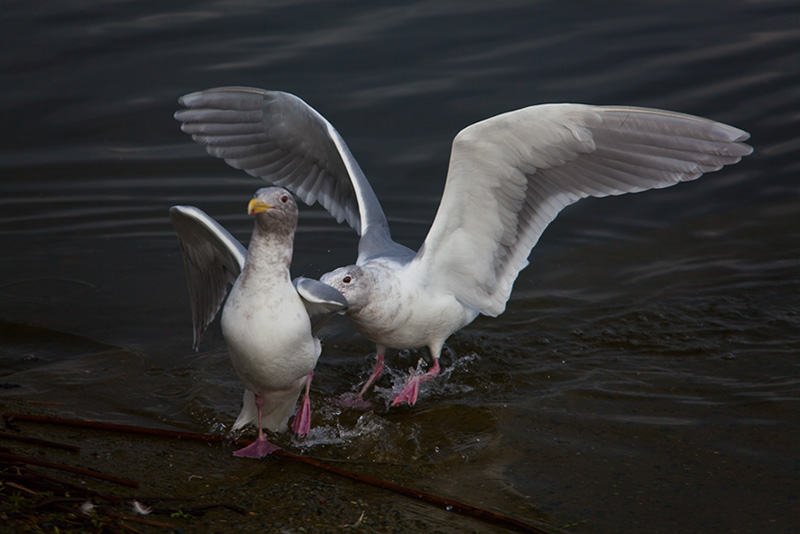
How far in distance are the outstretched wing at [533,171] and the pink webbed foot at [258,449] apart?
1.59m

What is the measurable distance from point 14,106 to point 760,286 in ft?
27.0

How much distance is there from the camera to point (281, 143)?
7.08 m

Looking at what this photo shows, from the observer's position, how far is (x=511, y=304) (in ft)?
23.8

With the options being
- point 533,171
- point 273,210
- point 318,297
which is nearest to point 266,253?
point 273,210

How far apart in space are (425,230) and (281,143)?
1.93 m

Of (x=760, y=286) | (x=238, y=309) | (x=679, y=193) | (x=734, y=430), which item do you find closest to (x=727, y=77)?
(x=679, y=193)

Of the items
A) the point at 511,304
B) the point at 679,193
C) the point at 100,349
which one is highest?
the point at 679,193

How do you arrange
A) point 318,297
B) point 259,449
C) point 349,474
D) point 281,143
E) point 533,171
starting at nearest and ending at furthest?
point 349,474, point 318,297, point 259,449, point 533,171, point 281,143

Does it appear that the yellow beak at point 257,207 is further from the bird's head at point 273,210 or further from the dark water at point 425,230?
the dark water at point 425,230

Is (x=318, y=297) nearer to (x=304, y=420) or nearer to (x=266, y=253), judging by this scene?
(x=266, y=253)

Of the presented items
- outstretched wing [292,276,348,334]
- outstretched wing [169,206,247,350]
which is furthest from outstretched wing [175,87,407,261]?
outstretched wing [292,276,348,334]

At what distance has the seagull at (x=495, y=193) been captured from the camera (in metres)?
5.32

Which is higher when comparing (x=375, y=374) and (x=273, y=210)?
(x=273, y=210)

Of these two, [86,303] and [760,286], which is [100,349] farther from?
[760,286]
